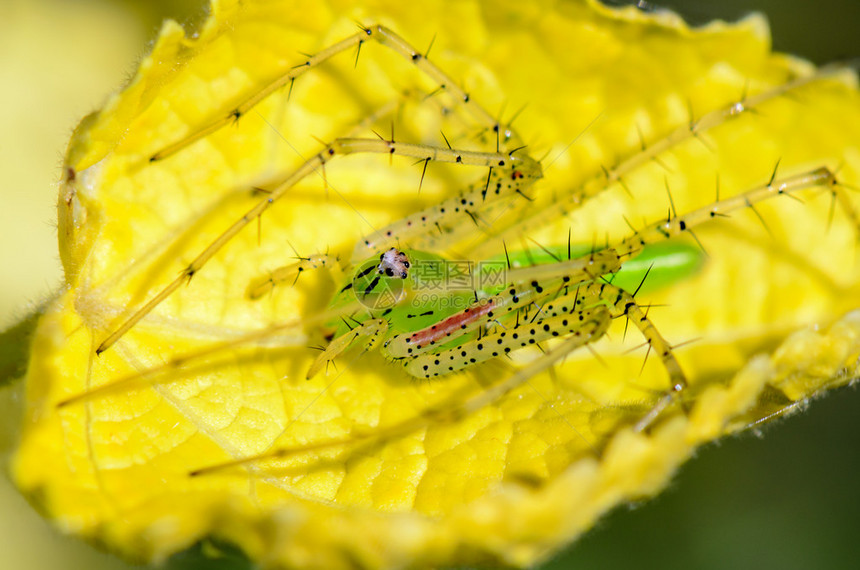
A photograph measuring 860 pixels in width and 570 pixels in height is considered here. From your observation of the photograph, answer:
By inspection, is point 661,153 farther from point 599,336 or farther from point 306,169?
point 306,169

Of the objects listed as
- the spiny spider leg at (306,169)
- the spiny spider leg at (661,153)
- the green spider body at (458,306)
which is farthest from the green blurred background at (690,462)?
the green spider body at (458,306)

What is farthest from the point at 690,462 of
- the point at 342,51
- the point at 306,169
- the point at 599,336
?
the point at 342,51

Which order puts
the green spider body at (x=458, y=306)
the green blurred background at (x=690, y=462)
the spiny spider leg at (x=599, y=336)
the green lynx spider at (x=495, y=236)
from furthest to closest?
the green blurred background at (x=690, y=462), the green spider body at (x=458, y=306), the green lynx spider at (x=495, y=236), the spiny spider leg at (x=599, y=336)

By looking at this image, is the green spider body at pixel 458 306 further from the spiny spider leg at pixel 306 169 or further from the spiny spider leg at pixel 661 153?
the spiny spider leg at pixel 306 169

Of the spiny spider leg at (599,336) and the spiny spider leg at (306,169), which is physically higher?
the spiny spider leg at (306,169)

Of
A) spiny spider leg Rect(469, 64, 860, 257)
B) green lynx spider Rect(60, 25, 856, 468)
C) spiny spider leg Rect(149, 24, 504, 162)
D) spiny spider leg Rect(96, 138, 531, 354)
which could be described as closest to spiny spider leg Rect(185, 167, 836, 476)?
green lynx spider Rect(60, 25, 856, 468)

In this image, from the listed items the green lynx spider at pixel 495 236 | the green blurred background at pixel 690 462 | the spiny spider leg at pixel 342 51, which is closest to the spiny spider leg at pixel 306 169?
the green lynx spider at pixel 495 236

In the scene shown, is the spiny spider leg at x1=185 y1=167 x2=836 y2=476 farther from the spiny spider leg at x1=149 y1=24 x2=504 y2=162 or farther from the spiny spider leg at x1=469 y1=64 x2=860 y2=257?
the spiny spider leg at x1=149 y1=24 x2=504 y2=162

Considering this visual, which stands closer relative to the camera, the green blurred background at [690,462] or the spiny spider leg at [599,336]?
the spiny spider leg at [599,336]

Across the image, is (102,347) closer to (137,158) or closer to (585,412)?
(137,158)

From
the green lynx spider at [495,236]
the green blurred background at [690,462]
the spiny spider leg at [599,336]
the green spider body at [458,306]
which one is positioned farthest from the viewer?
the green blurred background at [690,462]
